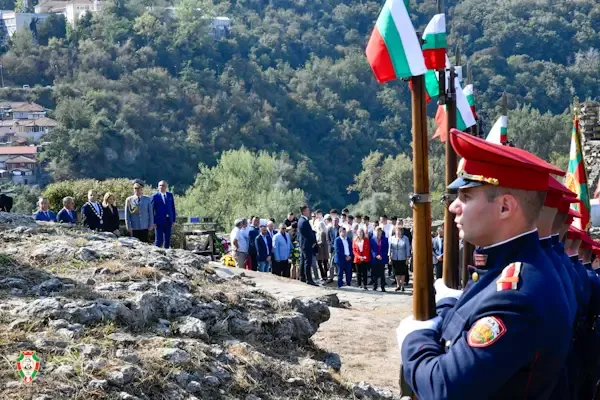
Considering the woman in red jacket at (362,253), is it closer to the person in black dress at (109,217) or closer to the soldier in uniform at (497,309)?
the person in black dress at (109,217)

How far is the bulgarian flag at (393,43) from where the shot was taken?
19.6 feet

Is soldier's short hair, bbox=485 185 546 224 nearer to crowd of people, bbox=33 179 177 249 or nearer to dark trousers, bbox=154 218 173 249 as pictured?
crowd of people, bbox=33 179 177 249

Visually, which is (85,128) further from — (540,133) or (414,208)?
(414,208)

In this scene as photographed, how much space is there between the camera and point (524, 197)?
308 centimetres

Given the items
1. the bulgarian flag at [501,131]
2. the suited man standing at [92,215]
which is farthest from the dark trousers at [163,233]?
the bulgarian flag at [501,131]

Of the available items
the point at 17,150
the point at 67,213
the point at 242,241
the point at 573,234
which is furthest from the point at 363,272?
the point at 17,150

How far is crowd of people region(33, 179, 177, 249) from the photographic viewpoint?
573 inches

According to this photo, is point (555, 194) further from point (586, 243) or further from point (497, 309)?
point (586, 243)

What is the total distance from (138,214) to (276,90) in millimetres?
86235

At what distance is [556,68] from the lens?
91.0m

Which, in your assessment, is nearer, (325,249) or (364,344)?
(364,344)

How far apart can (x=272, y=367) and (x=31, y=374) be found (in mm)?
2228

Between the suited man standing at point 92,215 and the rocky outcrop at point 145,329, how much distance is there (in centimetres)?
456

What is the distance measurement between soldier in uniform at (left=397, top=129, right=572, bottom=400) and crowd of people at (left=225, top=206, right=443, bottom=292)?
14029 millimetres
